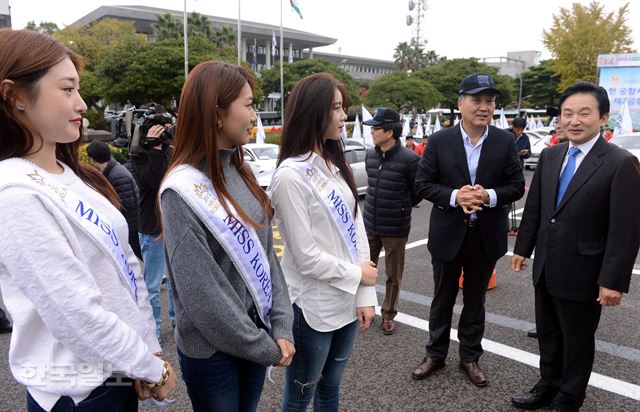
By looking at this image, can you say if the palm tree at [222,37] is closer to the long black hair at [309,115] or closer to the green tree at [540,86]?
the green tree at [540,86]

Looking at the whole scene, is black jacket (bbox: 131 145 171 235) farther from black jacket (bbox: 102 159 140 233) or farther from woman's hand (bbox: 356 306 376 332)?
woman's hand (bbox: 356 306 376 332)

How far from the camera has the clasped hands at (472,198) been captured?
2955 millimetres

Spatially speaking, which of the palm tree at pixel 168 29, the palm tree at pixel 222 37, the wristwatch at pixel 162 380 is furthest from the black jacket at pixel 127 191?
the palm tree at pixel 222 37

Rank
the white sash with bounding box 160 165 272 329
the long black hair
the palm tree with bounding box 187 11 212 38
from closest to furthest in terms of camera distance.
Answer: the white sash with bounding box 160 165 272 329 < the long black hair < the palm tree with bounding box 187 11 212 38

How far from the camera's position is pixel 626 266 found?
2.53 metres

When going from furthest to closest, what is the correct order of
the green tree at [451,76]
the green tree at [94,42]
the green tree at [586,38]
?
the green tree at [451,76] < the green tree at [94,42] < the green tree at [586,38]

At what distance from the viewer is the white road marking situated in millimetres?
3050

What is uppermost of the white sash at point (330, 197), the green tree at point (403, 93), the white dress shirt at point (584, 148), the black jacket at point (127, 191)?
the green tree at point (403, 93)

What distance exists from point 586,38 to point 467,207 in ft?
91.8


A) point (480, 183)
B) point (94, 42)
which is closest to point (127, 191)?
point (480, 183)

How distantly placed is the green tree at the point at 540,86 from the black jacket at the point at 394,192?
5209 centimetres

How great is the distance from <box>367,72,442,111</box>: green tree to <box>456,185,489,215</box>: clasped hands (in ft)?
135

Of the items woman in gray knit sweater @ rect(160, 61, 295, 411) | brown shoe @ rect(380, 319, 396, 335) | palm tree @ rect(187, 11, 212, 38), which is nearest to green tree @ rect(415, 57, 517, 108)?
palm tree @ rect(187, 11, 212, 38)

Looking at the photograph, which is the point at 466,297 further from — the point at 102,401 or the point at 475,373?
the point at 102,401
